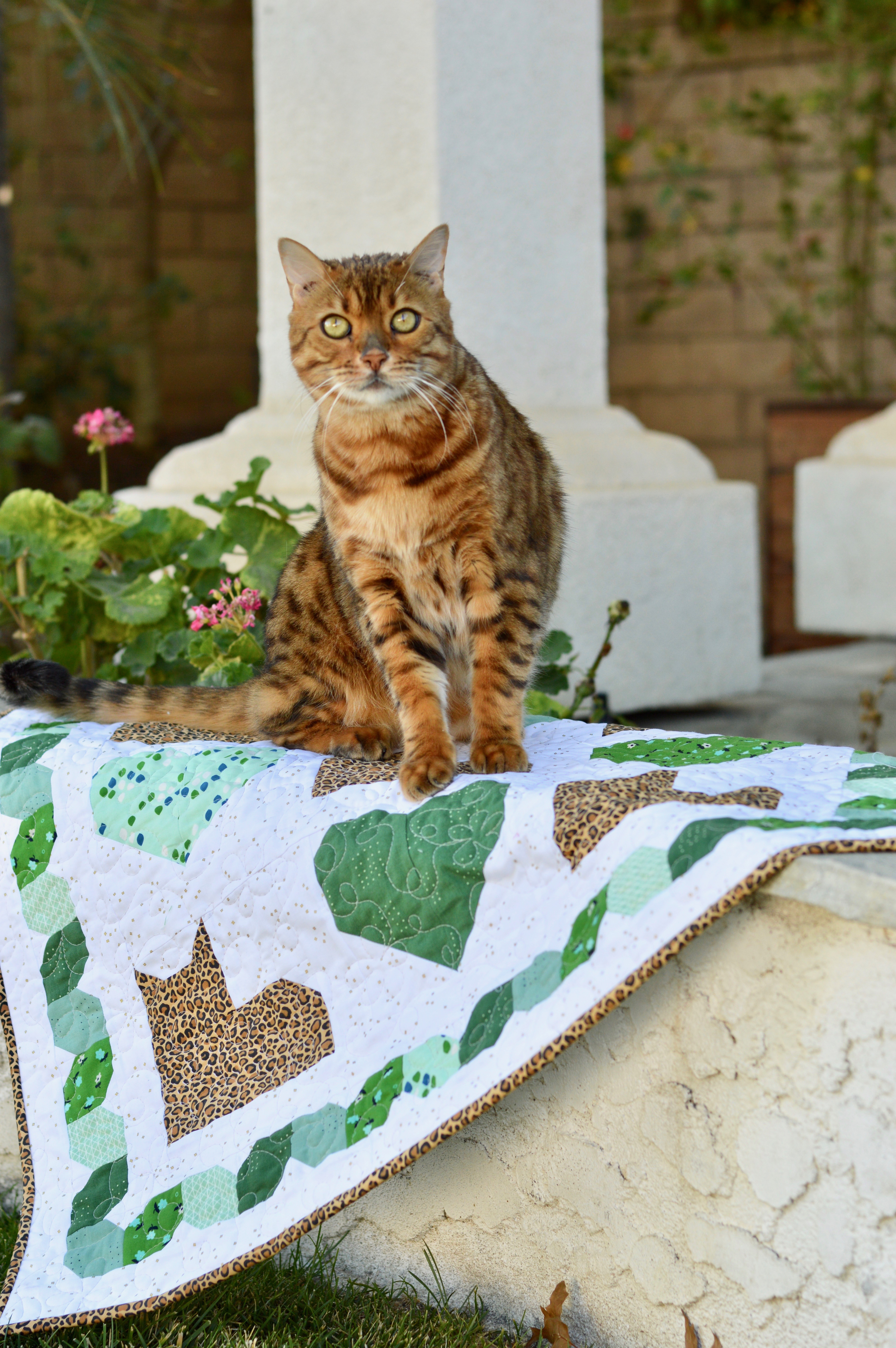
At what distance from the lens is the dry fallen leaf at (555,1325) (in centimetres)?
151

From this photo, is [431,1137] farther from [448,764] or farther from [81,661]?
[81,661]

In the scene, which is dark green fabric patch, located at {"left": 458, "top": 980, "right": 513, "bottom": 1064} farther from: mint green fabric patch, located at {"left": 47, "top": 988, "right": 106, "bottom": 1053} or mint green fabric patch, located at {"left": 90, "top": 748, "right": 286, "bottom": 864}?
mint green fabric patch, located at {"left": 47, "top": 988, "right": 106, "bottom": 1053}

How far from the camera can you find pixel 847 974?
4.33ft

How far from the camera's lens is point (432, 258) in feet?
6.42

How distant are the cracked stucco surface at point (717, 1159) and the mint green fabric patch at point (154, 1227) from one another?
1.01 feet

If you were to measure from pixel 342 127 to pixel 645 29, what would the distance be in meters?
3.77

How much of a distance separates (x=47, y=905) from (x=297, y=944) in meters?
0.41

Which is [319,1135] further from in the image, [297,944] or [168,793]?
[168,793]

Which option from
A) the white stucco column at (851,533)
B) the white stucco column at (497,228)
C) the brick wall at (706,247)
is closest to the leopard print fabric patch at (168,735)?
the white stucco column at (497,228)

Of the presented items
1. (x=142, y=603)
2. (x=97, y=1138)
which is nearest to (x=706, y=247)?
(x=142, y=603)

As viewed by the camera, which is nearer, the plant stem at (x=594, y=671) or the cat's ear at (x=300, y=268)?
the cat's ear at (x=300, y=268)

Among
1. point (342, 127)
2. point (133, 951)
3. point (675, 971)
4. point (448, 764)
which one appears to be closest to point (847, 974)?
point (675, 971)

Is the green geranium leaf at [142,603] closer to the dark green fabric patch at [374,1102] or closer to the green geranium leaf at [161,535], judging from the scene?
the green geranium leaf at [161,535]

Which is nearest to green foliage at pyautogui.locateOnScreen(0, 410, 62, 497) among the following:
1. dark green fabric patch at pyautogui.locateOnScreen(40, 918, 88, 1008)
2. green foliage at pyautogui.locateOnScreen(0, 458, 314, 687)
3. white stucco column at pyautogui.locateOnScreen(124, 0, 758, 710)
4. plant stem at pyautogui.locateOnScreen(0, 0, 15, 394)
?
plant stem at pyautogui.locateOnScreen(0, 0, 15, 394)
